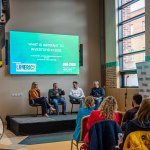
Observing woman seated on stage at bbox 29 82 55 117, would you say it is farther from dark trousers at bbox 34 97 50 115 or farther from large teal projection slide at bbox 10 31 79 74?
large teal projection slide at bbox 10 31 79 74

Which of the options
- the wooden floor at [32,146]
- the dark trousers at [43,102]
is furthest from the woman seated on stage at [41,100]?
the wooden floor at [32,146]

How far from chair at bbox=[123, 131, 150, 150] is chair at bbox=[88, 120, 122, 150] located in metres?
0.54

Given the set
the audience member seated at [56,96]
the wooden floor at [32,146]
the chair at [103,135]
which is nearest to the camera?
the chair at [103,135]

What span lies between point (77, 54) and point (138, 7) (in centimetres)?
251

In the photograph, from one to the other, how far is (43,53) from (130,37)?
114 inches

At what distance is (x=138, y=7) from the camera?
8508 millimetres

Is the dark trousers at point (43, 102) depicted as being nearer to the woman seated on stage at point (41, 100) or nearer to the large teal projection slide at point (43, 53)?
the woman seated on stage at point (41, 100)

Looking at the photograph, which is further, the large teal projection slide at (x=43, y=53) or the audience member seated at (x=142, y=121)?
the large teal projection slide at (x=43, y=53)

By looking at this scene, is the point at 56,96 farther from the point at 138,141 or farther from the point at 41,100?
the point at 138,141

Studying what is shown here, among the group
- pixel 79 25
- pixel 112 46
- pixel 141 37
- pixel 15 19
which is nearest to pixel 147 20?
pixel 141 37

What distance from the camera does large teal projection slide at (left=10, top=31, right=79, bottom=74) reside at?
8508 millimetres

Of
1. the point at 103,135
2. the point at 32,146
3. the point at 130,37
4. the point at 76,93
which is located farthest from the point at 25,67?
the point at 103,135

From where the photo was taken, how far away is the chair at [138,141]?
2004 millimetres

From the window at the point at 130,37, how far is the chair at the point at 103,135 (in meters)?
5.94
